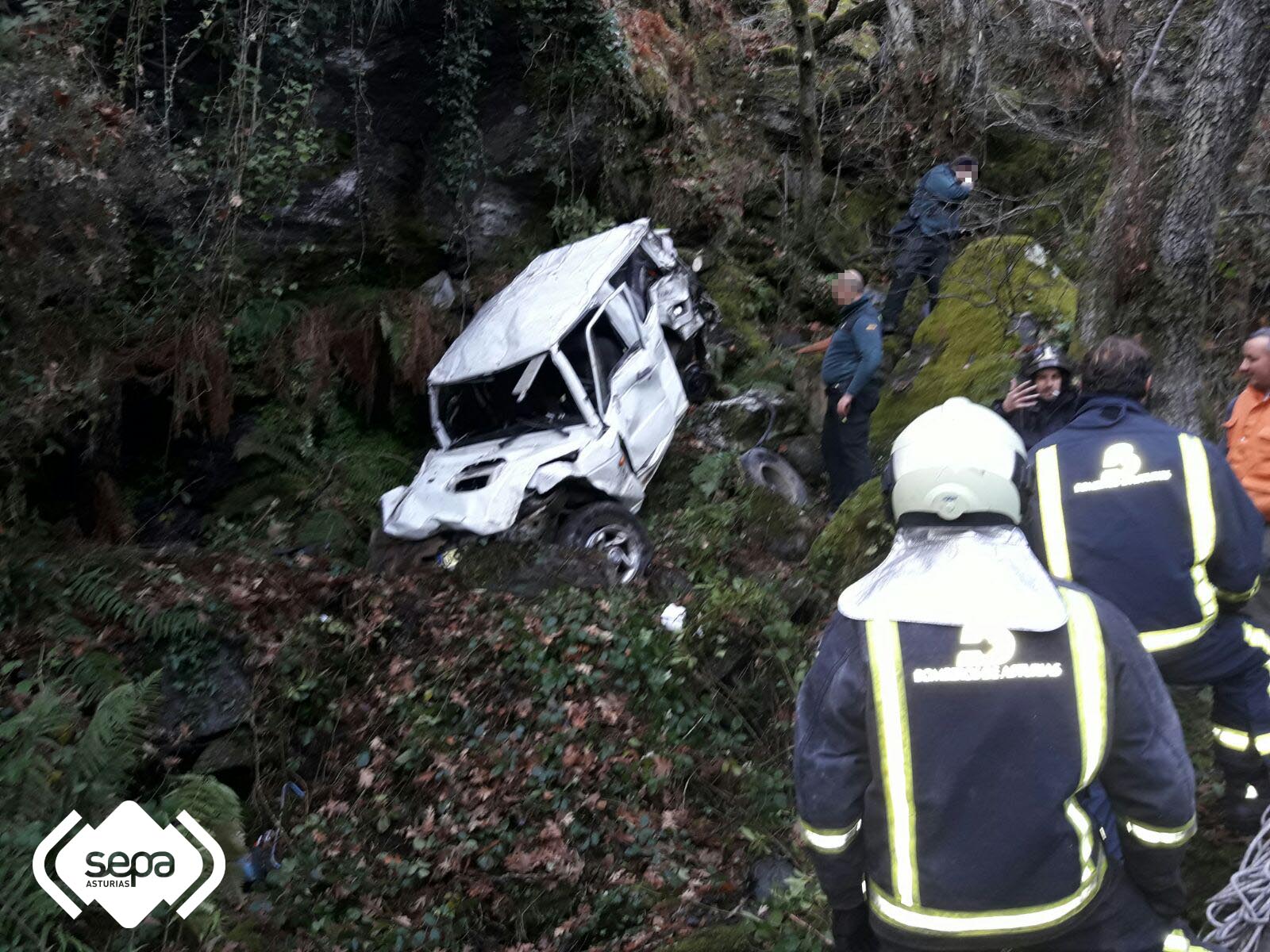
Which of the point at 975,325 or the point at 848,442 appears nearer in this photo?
the point at 848,442

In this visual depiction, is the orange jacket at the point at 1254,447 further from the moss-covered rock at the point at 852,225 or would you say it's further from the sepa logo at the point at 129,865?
the moss-covered rock at the point at 852,225

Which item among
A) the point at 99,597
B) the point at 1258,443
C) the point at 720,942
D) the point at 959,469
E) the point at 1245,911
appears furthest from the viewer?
the point at 99,597

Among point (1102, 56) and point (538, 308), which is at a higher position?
point (1102, 56)

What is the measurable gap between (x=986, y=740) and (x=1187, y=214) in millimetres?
3928

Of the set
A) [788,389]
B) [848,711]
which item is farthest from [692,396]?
[848,711]

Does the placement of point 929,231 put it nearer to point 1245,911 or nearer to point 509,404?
point 509,404

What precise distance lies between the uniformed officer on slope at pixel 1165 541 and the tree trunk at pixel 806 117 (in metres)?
8.22

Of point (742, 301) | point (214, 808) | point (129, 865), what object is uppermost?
point (129, 865)

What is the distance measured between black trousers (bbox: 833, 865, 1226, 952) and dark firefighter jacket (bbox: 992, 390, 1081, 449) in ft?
9.79

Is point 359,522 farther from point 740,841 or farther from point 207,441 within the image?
point 740,841

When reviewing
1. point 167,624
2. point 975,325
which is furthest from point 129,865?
point 975,325

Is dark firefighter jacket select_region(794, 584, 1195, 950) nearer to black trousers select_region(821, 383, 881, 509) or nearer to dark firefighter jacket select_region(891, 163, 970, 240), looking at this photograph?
black trousers select_region(821, 383, 881, 509)

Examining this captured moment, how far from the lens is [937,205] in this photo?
8586 mm

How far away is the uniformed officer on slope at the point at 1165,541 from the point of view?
9.04 feet
